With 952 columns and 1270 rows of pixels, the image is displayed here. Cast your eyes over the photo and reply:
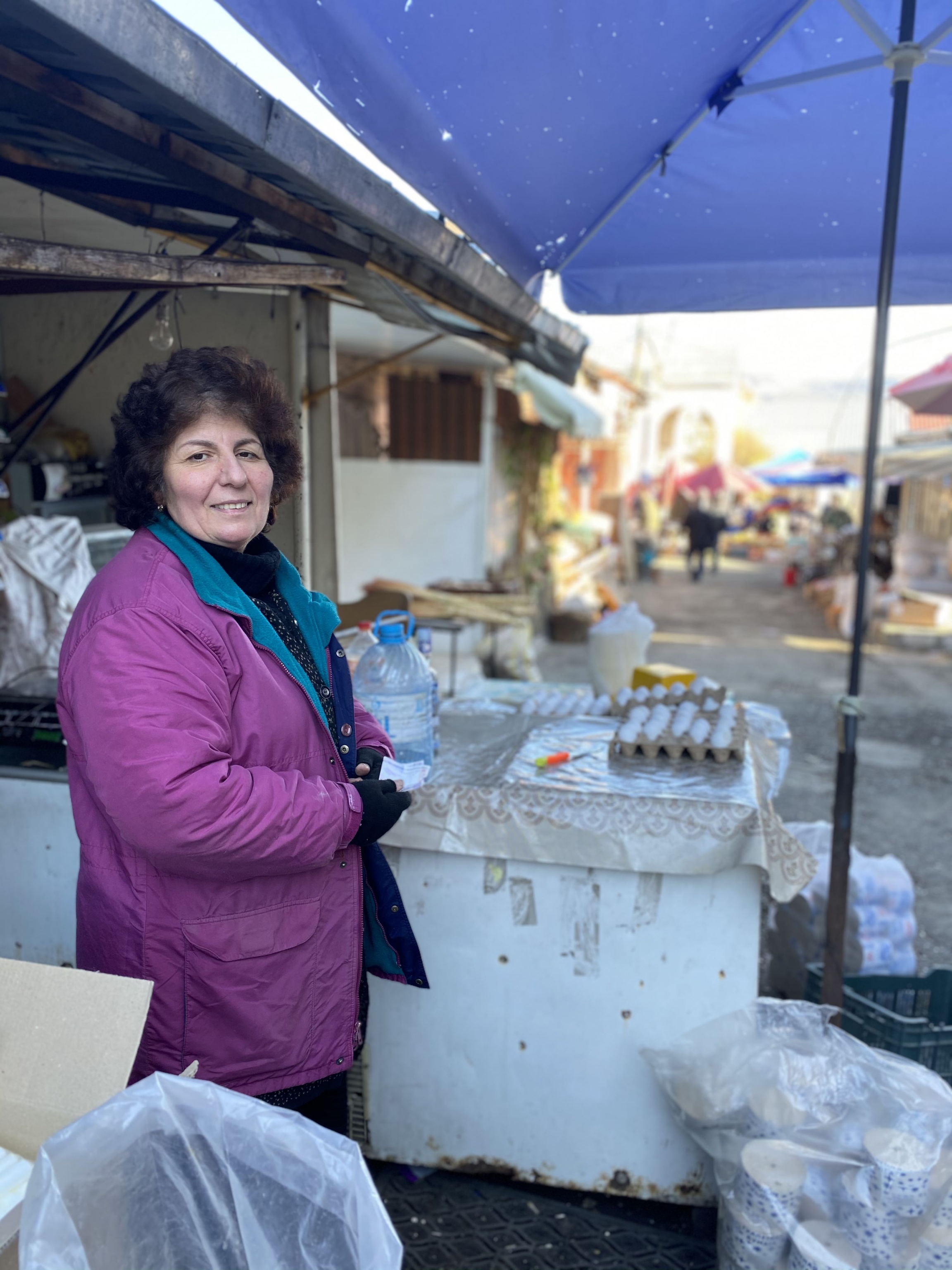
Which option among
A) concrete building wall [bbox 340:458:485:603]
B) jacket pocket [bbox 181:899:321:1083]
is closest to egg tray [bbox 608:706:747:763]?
jacket pocket [bbox 181:899:321:1083]

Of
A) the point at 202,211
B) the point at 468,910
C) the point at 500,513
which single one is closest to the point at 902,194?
the point at 202,211

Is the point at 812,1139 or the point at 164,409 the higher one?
the point at 164,409

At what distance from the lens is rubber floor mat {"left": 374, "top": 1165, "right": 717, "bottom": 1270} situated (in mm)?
2352

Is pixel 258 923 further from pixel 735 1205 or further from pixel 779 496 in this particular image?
pixel 779 496

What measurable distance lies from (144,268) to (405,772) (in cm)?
117

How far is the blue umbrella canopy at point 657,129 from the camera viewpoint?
1980 millimetres

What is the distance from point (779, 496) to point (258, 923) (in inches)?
1667

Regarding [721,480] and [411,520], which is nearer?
[411,520]

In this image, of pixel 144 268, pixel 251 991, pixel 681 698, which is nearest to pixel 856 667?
pixel 681 698

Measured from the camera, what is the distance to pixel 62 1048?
1382mm

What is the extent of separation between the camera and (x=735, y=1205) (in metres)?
2.16

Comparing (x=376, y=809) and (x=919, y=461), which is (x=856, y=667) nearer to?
(x=376, y=809)

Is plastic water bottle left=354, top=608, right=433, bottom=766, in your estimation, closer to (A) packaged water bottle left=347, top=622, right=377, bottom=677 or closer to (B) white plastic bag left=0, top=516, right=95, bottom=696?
(A) packaged water bottle left=347, top=622, right=377, bottom=677

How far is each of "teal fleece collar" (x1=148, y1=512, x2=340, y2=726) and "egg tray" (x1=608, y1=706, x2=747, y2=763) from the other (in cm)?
118
